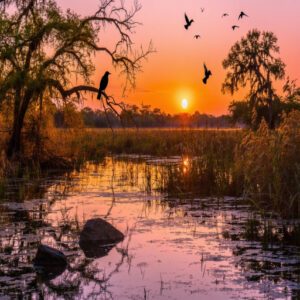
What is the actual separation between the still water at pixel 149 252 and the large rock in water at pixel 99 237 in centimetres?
A: 16

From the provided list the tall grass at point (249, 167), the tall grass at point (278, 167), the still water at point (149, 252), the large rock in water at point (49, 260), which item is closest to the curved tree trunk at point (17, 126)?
the tall grass at point (249, 167)

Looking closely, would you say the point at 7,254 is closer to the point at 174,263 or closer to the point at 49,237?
the point at 49,237

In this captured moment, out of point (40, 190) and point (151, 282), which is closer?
point (151, 282)

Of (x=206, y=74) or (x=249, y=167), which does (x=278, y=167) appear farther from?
(x=206, y=74)

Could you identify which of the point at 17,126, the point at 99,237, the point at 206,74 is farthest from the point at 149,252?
the point at 17,126

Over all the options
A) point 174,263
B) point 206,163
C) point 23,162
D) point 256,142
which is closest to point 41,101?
point 23,162

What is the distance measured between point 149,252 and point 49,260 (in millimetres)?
1673

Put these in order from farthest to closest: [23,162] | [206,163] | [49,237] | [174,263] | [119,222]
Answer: [23,162] → [206,163] → [119,222] → [49,237] → [174,263]

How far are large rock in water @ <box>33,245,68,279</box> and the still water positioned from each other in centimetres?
13

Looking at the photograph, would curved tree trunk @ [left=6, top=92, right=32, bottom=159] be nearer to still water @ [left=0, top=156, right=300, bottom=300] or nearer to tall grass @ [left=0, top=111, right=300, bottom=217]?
tall grass @ [left=0, top=111, right=300, bottom=217]

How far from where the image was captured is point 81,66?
29359mm

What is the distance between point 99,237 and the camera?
35.1 feet

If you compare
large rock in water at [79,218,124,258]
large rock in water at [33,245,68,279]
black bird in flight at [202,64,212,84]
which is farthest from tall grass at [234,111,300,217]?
large rock in water at [33,245,68,279]

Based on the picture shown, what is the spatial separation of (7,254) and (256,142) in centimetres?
655
